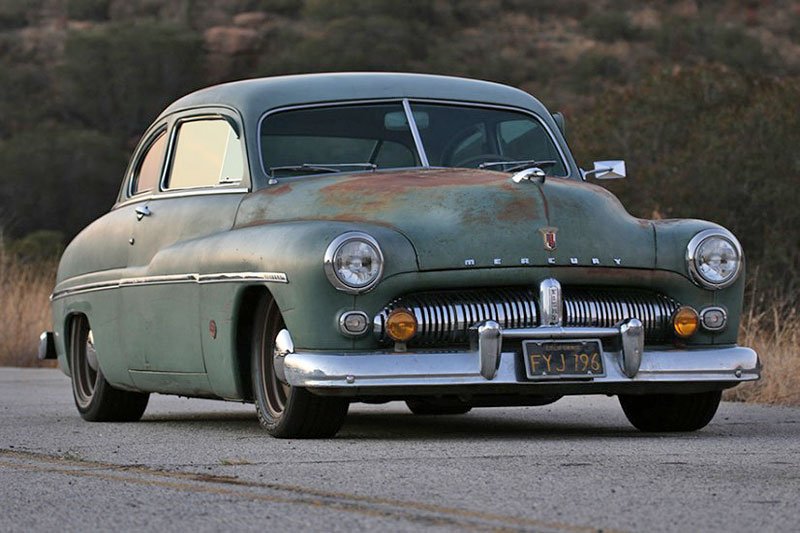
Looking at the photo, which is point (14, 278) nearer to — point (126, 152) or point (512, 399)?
point (512, 399)

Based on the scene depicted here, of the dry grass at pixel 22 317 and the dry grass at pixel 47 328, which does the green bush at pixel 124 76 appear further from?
the dry grass at pixel 22 317

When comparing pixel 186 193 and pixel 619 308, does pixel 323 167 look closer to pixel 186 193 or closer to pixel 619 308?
pixel 186 193

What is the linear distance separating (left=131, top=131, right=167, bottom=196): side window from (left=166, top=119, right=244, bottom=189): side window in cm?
19

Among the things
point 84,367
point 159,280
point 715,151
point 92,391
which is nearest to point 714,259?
point 159,280

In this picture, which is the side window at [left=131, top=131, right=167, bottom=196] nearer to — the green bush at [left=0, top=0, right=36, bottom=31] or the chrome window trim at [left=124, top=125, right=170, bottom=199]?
the chrome window trim at [left=124, top=125, right=170, bottom=199]

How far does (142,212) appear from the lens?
382 inches

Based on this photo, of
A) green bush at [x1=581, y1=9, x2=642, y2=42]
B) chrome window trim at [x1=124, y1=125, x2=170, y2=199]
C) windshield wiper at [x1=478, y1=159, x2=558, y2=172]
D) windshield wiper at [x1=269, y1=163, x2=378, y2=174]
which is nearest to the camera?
windshield wiper at [x1=269, y1=163, x2=378, y2=174]

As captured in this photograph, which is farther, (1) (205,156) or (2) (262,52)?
(2) (262,52)

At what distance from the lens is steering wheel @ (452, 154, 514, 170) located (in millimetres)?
9109

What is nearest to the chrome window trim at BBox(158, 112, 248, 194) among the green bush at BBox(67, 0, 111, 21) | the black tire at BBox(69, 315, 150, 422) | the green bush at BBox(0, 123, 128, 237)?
the black tire at BBox(69, 315, 150, 422)

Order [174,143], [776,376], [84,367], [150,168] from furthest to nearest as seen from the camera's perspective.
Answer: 1. [776,376]
2. [84,367]
3. [150,168]
4. [174,143]

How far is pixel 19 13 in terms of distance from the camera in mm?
60344

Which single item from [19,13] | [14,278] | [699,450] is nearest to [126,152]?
[19,13]

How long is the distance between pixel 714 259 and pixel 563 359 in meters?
0.99
